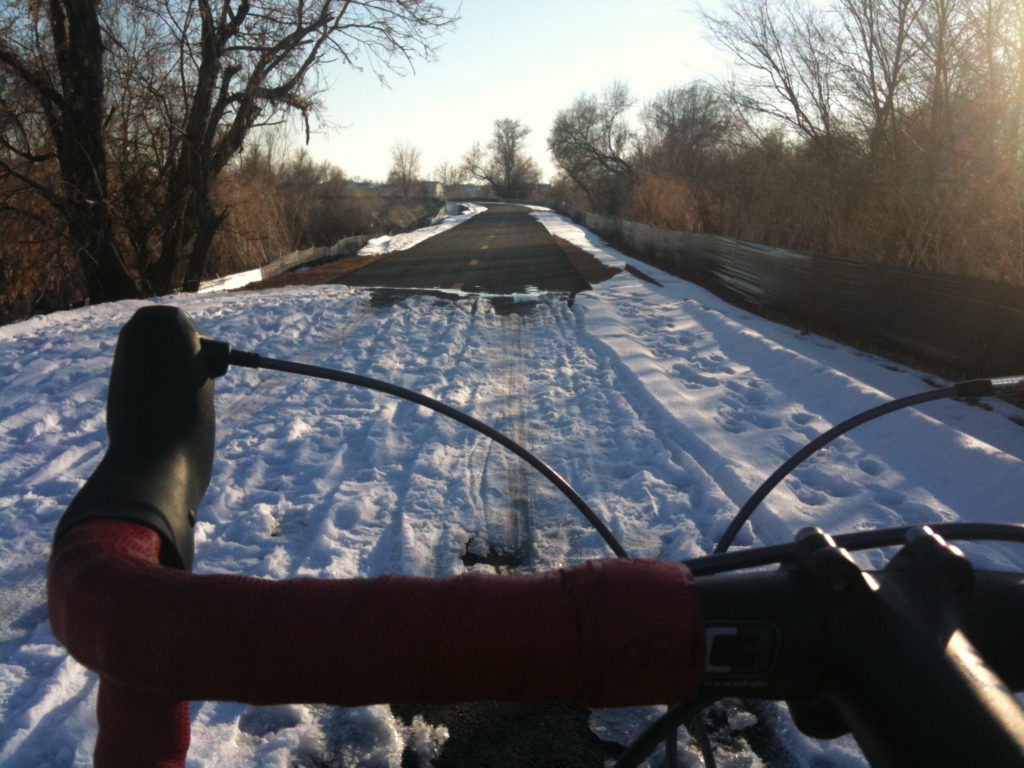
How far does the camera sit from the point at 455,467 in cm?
620

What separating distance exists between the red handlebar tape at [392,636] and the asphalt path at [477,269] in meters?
16.1

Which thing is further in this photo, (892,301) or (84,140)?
(84,140)

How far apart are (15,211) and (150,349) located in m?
17.4

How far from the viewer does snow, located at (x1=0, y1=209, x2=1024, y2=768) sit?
3.21 metres

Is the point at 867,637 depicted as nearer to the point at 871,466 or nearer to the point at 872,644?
the point at 872,644

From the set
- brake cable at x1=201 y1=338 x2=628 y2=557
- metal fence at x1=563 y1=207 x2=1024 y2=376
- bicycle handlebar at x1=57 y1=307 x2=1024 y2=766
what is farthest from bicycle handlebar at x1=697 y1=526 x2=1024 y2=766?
metal fence at x1=563 y1=207 x2=1024 y2=376

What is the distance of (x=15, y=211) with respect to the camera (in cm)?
1531

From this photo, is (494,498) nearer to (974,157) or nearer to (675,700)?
(675,700)

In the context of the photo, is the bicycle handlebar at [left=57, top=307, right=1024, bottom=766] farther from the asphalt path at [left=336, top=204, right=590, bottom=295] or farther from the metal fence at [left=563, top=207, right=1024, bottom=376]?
the asphalt path at [left=336, top=204, right=590, bottom=295]

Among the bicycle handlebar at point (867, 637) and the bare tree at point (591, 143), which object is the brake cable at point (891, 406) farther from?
the bare tree at point (591, 143)

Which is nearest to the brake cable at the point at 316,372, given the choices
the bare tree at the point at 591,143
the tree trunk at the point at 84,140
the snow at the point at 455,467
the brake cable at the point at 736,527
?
the brake cable at the point at 736,527

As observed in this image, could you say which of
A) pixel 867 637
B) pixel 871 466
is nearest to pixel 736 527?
pixel 867 637

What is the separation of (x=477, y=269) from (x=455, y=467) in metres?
16.5

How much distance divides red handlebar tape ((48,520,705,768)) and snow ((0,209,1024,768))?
2443mm
